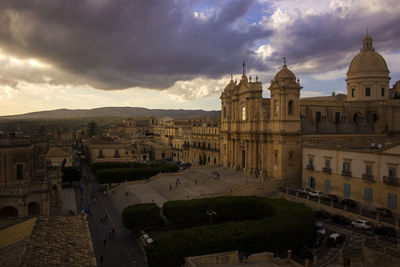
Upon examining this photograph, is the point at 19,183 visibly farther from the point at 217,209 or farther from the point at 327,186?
the point at 327,186

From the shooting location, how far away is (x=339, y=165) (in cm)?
3428

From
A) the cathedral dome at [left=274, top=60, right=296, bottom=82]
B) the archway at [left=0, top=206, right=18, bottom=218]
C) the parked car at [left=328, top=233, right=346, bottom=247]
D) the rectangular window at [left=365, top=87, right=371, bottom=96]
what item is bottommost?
the parked car at [left=328, top=233, right=346, bottom=247]

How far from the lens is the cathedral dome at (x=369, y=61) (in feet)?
178

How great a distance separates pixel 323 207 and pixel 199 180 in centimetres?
1784

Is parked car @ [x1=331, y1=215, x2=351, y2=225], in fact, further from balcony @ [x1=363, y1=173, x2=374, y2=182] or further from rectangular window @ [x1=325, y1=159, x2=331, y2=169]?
rectangular window @ [x1=325, y1=159, x2=331, y2=169]

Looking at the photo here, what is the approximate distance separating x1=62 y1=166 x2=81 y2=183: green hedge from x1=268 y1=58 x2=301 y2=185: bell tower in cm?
3156

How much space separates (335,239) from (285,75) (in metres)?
24.7

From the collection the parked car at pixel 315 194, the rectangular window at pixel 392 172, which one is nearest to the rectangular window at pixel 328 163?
the parked car at pixel 315 194

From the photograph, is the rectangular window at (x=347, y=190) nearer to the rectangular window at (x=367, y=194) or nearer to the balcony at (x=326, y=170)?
the rectangular window at (x=367, y=194)

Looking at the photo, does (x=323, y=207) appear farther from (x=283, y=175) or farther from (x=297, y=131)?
(x=297, y=131)

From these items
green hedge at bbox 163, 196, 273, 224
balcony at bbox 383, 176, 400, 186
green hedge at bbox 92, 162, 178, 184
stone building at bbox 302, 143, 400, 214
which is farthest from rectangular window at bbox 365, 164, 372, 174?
green hedge at bbox 92, 162, 178, 184

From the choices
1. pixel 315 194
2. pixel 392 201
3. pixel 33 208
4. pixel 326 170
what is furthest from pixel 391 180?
pixel 33 208

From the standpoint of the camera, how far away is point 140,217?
1103 inches

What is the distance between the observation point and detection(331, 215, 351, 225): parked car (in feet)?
93.0
